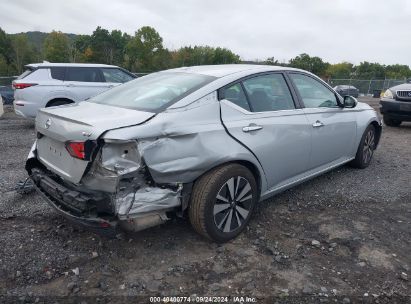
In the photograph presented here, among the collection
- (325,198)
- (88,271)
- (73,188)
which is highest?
(73,188)

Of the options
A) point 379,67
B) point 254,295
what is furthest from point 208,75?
point 379,67

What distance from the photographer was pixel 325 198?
4.32m

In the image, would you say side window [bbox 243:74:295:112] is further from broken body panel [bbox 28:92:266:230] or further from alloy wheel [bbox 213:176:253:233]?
alloy wheel [bbox 213:176:253:233]

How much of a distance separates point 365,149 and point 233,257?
3.30m

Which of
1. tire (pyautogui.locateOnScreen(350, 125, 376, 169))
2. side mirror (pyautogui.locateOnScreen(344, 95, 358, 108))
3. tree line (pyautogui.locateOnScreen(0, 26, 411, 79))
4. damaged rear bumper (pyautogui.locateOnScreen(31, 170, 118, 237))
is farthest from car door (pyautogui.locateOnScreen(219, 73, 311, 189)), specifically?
tree line (pyautogui.locateOnScreen(0, 26, 411, 79))

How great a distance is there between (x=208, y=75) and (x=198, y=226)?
1.46 metres

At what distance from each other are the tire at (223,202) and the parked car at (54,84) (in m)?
6.44

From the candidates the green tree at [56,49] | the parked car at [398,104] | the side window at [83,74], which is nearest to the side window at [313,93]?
the parked car at [398,104]

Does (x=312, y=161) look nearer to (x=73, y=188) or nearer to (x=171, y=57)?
(x=73, y=188)

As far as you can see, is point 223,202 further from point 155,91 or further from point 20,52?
point 20,52

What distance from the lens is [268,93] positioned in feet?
12.1

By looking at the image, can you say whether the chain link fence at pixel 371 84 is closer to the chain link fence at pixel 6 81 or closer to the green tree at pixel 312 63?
the chain link fence at pixel 6 81

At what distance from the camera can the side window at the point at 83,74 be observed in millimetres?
8760

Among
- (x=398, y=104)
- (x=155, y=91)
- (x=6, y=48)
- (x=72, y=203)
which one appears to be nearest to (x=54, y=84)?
(x=155, y=91)
